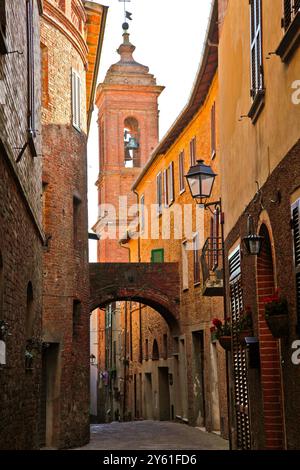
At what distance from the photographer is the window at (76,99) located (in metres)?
21.5

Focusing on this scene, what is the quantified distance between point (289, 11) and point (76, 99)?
14.0 meters

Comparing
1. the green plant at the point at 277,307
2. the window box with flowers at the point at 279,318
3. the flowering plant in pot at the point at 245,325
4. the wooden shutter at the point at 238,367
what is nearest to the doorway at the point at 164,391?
the wooden shutter at the point at 238,367

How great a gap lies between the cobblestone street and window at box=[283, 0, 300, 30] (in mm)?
12252

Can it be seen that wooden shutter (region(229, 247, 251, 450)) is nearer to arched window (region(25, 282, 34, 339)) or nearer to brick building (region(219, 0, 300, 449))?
brick building (region(219, 0, 300, 449))

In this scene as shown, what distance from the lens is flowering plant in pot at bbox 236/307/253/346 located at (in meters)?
11.3

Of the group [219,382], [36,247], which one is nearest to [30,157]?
[36,247]

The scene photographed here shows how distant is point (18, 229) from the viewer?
34.4 ft

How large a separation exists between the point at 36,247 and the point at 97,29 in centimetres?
1192

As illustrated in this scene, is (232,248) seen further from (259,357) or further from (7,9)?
(7,9)

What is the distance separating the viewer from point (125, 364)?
135 ft

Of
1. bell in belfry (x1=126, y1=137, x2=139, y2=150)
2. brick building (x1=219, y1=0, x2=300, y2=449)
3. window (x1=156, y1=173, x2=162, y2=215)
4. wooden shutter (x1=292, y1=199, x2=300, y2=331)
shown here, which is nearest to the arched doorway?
brick building (x1=219, y1=0, x2=300, y2=449)

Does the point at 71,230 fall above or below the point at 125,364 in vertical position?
above

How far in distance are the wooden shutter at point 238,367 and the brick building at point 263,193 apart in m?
0.02

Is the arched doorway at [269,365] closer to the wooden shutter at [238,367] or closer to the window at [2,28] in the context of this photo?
the wooden shutter at [238,367]
